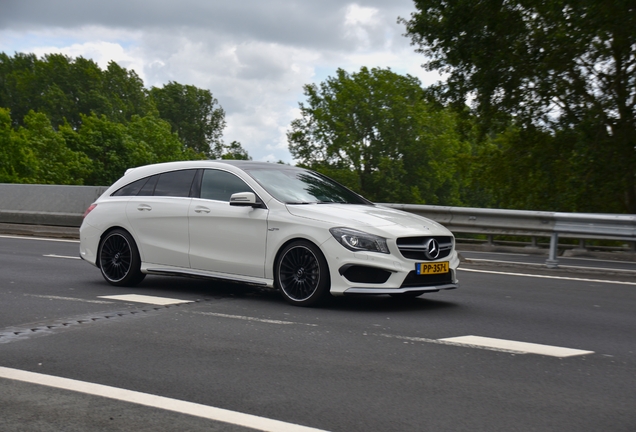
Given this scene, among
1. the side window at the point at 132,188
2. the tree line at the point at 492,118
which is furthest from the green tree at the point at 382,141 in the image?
the side window at the point at 132,188

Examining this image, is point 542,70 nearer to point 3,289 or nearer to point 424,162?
point 3,289

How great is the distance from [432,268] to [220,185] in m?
2.67

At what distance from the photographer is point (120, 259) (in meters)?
10.1

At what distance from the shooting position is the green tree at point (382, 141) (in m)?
61.3

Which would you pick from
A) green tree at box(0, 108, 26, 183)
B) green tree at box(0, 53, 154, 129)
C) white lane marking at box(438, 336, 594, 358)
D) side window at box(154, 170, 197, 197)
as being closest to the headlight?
white lane marking at box(438, 336, 594, 358)

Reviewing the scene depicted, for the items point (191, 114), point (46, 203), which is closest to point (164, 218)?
point (46, 203)

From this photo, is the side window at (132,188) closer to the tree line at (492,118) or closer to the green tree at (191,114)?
the tree line at (492,118)

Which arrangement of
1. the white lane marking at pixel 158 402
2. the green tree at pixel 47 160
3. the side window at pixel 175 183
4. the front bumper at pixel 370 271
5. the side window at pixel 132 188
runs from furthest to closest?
the green tree at pixel 47 160
the side window at pixel 132 188
the side window at pixel 175 183
the front bumper at pixel 370 271
the white lane marking at pixel 158 402

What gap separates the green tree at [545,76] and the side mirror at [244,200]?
14.6 metres

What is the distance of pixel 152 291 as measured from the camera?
381 inches

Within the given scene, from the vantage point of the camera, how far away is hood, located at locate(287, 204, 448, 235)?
812 centimetres

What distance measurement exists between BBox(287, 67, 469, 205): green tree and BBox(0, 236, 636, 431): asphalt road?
51.7m

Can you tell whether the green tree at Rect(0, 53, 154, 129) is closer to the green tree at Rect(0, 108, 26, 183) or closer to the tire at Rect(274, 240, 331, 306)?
the green tree at Rect(0, 108, 26, 183)

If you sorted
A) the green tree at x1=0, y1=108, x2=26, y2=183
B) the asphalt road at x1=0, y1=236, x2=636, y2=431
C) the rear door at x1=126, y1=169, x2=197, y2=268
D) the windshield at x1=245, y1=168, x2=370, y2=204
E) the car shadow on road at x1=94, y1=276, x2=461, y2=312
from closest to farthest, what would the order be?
1. the asphalt road at x1=0, y1=236, x2=636, y2=431
2. the car shadow on road at x1=94, y1=276, x2=461, y2=312
3. the windshield at x1=245, y1=168, x2=370, y2=204
4. the rear door at x1=126, y1=169, x2=197, y2=268
5. the green tree at x1=0, y1=108, x2=26, y2=183
